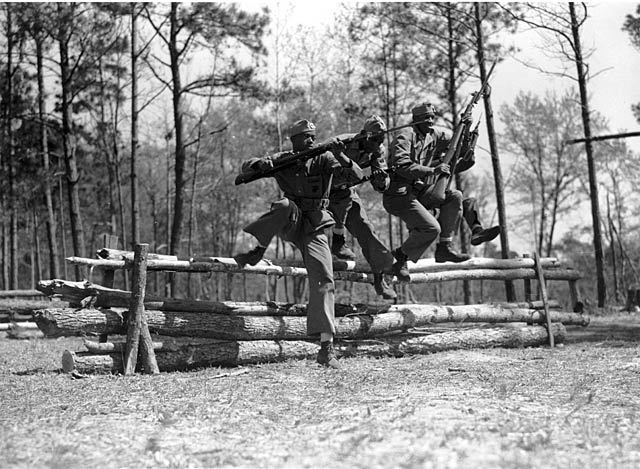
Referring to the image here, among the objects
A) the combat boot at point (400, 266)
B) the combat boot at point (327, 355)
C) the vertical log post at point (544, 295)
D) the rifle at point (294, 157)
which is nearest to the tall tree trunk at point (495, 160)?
the vertical log post at point (544, 295)

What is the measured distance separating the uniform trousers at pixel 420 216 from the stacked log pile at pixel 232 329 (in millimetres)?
962

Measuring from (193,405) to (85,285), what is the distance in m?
2.74

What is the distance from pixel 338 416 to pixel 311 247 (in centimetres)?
323

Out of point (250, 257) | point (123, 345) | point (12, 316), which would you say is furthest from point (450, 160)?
point (12, 316)

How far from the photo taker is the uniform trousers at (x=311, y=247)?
810 cm

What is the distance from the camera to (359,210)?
932 centimetres

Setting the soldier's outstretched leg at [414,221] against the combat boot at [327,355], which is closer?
the combat boot at [327,355]

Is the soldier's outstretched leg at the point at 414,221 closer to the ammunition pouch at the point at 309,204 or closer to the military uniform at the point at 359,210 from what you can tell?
the military uniform at the point at 359,210

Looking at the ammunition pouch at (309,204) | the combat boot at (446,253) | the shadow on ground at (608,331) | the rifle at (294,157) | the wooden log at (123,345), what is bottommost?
the shadow on ground at (608,331)

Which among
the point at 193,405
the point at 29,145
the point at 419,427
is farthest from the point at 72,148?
the point at 419,427

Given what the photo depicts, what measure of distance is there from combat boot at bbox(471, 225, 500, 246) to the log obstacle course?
93 cm

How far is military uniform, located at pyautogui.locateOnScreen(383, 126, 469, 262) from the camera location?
9.08 meters

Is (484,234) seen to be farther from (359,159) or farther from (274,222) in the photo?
(274,222)

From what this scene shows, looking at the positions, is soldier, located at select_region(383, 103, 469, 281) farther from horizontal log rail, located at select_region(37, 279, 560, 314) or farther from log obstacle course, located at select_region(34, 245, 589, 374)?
horizontal log rail, located at select_region(37, 279, 560, 314)
